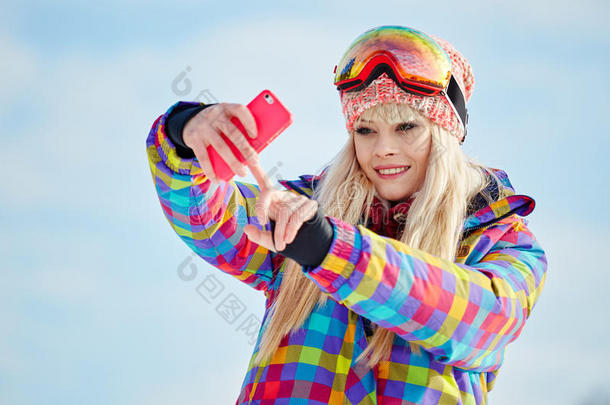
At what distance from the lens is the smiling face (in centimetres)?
244

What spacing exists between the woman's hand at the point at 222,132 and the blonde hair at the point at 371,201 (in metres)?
0.79

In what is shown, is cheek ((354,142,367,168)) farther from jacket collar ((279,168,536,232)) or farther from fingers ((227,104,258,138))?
fingers ((227,104,258,138))

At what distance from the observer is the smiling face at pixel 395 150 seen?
244 cm

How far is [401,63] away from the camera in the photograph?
2.42 meters

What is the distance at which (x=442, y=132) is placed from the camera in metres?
2.52

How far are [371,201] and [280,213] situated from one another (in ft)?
3.54

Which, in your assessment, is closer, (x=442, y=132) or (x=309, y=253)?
(x=309, y=253)

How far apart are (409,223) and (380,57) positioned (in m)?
0.69

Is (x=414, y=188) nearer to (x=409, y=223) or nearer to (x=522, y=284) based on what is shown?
(x=409, y=223)

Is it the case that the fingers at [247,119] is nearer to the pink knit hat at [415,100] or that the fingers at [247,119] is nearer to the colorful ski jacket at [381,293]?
the colorful ski jacket at [381,293]

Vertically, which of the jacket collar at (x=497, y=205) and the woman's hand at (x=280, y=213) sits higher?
the jacket collar at (x=497, y=205)

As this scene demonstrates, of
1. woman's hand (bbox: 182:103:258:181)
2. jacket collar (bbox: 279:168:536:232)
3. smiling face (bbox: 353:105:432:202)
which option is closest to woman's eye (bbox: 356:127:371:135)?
smiling face (bbox: 353:105:432:202)

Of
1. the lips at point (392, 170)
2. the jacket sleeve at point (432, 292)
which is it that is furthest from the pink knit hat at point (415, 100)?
the jacket sleeve at point (432, 292)

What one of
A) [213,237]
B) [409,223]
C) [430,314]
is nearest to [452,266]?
[430,314]
